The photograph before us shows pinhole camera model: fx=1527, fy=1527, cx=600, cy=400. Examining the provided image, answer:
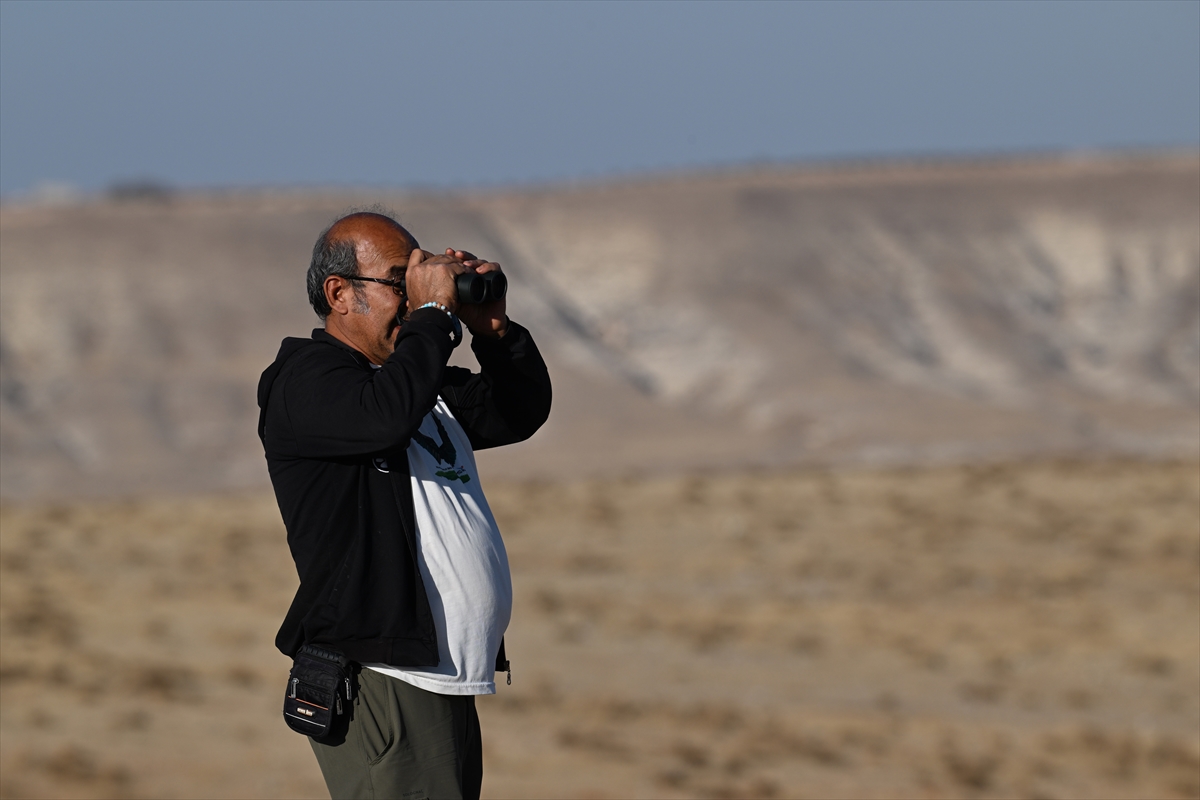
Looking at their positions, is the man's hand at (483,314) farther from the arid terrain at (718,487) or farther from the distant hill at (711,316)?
the distant hill at (711,316)

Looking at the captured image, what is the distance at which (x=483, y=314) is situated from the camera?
3.64 meters

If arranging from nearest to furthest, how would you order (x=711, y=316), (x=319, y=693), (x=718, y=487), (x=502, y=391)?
(x=319, y=693) → (x=502, y=391) → (x=718, y=487) → (x=711, y=316)

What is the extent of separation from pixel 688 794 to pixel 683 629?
6.88m

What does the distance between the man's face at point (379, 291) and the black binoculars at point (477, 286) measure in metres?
0.18

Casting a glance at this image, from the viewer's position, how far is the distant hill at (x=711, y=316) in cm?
3875

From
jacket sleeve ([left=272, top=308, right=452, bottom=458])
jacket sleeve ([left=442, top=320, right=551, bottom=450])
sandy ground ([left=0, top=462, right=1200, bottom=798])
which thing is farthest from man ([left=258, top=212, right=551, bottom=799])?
sandy ground ([left=0, top=462, right=1200, bottom=798])

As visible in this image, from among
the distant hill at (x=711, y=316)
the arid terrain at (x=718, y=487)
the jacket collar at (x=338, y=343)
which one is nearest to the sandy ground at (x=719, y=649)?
the arid terrain at (x=718, y=487)

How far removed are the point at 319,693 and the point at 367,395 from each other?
67 cm

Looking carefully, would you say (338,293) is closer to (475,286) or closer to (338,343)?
(338,343)

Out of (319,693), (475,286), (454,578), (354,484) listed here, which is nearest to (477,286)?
(475,286)

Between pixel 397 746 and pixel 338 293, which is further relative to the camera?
pixel 338 293

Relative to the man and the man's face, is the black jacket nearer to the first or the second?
the man

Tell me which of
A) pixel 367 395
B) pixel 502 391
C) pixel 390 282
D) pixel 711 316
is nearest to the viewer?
pixel 367 395

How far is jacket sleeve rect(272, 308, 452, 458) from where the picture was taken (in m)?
3.21
